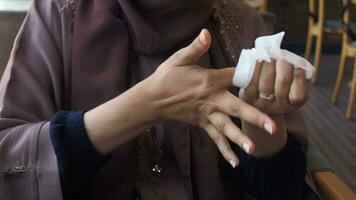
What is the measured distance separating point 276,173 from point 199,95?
325mm

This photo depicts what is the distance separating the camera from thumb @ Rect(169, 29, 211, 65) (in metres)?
0.62

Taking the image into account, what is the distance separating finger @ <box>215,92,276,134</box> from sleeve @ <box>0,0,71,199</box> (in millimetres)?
320

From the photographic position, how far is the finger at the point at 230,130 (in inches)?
23.8

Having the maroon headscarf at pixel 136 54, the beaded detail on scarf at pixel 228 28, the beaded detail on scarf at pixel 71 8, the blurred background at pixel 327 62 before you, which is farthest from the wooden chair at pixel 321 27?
the beaded detail on scarf at pixel 71 8

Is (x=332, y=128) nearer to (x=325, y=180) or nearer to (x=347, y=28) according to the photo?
(x=347, y=28)

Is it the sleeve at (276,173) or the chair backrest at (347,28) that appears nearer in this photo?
the sleeve at (276,173)

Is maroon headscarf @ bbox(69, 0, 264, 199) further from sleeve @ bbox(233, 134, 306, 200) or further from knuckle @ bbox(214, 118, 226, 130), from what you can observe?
knuckle @ bbox(214, 118, 226, 130)

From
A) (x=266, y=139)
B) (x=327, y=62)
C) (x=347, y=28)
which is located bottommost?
(x=327, y=62)

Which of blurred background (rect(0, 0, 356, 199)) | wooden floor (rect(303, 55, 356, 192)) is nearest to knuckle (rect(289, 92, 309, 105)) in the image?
blurred background (rect(0, 0, 356, 199))

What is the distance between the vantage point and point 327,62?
4.05m

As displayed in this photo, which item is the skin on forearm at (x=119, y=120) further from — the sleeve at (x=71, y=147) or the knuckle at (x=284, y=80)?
the knuckle at (x=284, y=80)

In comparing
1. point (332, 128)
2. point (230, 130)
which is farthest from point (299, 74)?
point (332, 128)

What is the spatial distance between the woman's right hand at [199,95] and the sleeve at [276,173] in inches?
9.0

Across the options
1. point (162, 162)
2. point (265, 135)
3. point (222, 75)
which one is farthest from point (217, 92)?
point (162, 162)
